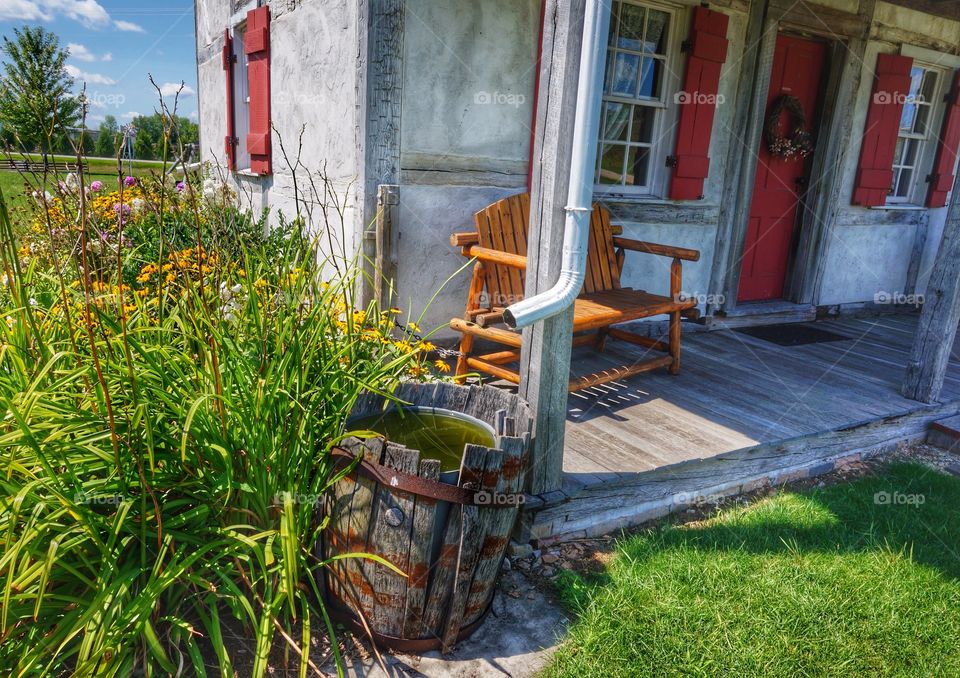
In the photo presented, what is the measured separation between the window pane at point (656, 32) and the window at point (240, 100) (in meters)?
3.75

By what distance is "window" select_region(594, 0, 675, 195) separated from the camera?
15.3 ft

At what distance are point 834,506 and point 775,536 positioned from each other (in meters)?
0.48

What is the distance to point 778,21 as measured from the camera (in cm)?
513

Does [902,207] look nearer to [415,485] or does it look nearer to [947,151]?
[947,151]

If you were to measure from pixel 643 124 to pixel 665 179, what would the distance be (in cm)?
44

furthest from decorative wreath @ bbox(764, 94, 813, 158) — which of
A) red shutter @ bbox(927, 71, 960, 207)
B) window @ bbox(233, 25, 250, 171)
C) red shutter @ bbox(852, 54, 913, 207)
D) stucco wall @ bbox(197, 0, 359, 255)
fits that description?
window @ bbox(233, 25, 250, 171)

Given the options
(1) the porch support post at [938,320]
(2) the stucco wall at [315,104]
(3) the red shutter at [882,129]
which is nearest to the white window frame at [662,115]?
(2) the stucco wall at [315,104]

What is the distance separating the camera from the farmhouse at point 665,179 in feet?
9.12

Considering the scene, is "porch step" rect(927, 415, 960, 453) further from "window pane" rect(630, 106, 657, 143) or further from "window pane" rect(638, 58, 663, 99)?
"window pane" rect(638, 58, 663, 99)

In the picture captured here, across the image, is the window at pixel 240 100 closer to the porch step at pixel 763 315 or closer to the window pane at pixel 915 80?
the porch step at pixel 763 315

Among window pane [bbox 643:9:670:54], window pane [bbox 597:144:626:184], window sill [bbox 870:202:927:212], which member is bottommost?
window sill [bbox 870:202:927:212]

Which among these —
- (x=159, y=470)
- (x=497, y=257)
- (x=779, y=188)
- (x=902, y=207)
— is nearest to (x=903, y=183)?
(x=902, y=207)

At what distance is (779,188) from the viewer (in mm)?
5836

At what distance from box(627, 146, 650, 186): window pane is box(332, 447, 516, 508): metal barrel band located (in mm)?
3734
